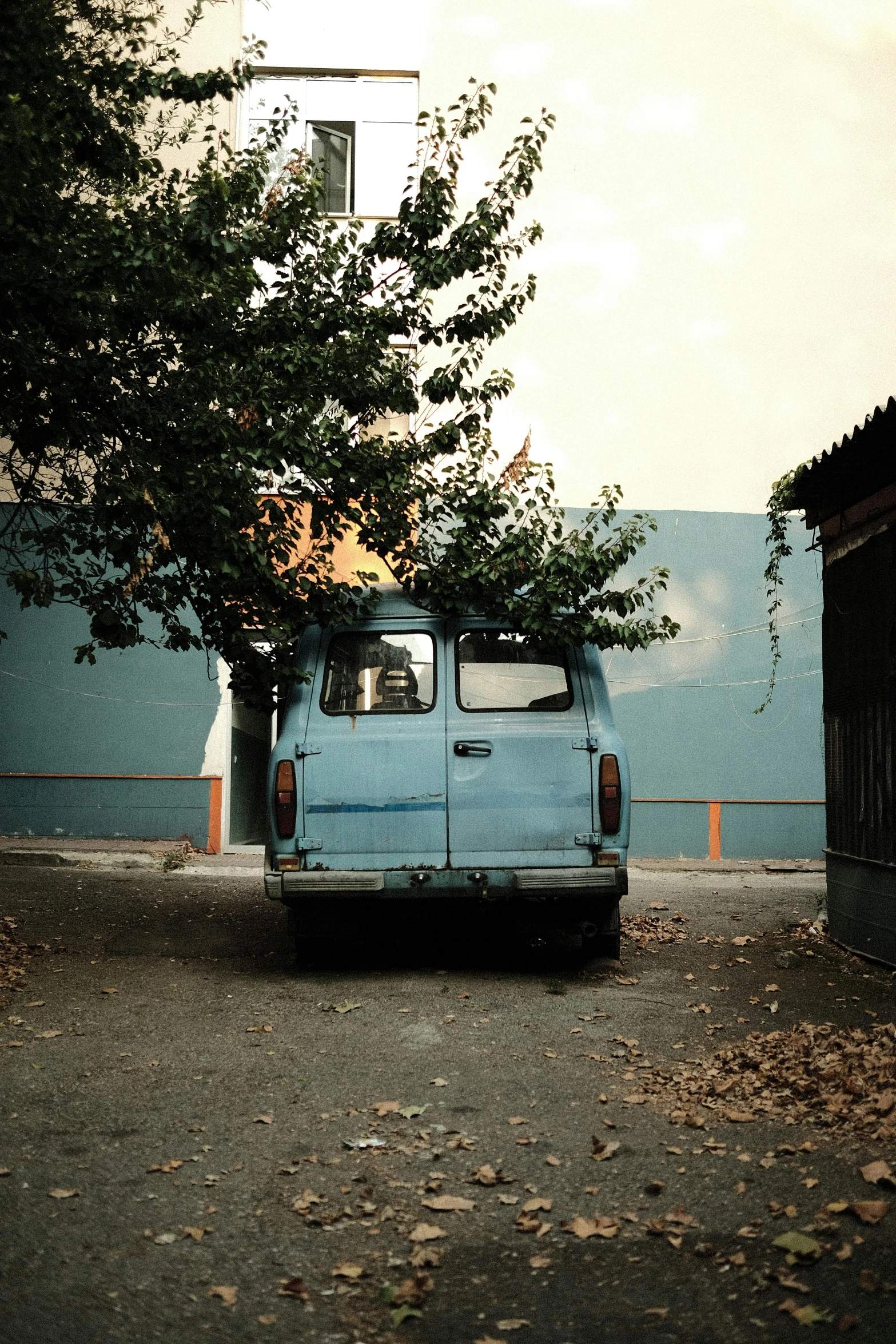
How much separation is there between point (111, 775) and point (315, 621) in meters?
8.50

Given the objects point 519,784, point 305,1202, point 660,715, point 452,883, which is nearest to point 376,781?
point 452,883

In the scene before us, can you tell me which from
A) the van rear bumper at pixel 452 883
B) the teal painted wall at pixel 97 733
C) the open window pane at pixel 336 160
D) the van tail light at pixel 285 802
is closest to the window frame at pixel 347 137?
the open window pane at pixel 336 160

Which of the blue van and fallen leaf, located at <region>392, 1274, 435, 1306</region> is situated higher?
the blue van

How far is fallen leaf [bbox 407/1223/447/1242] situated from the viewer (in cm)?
349

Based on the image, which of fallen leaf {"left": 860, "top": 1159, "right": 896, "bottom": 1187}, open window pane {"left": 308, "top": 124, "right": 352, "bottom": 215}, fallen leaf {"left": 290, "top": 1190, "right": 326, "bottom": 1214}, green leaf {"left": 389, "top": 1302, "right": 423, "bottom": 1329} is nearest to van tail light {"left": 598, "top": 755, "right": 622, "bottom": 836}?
fallen leaf {"left": 860, "top": 1159, "right": 896, "bottom": 1187}

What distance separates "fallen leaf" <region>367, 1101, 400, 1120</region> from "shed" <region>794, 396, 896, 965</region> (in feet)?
13.4

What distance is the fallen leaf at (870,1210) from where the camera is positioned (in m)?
3.53

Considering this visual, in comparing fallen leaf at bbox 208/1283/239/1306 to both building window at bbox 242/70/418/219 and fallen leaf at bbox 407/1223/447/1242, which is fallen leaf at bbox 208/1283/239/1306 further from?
building window at bbox 242/70/418/219

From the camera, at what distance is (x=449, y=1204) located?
12.2 feet

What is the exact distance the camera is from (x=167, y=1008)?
648 cm

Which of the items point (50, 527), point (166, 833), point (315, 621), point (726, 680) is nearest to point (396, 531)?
point (315, 621)

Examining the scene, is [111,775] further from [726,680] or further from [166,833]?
[726,680]

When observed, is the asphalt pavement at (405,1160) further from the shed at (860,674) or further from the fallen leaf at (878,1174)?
the shed at (860,674)

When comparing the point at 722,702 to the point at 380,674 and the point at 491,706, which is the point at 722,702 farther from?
the point at 380,674
